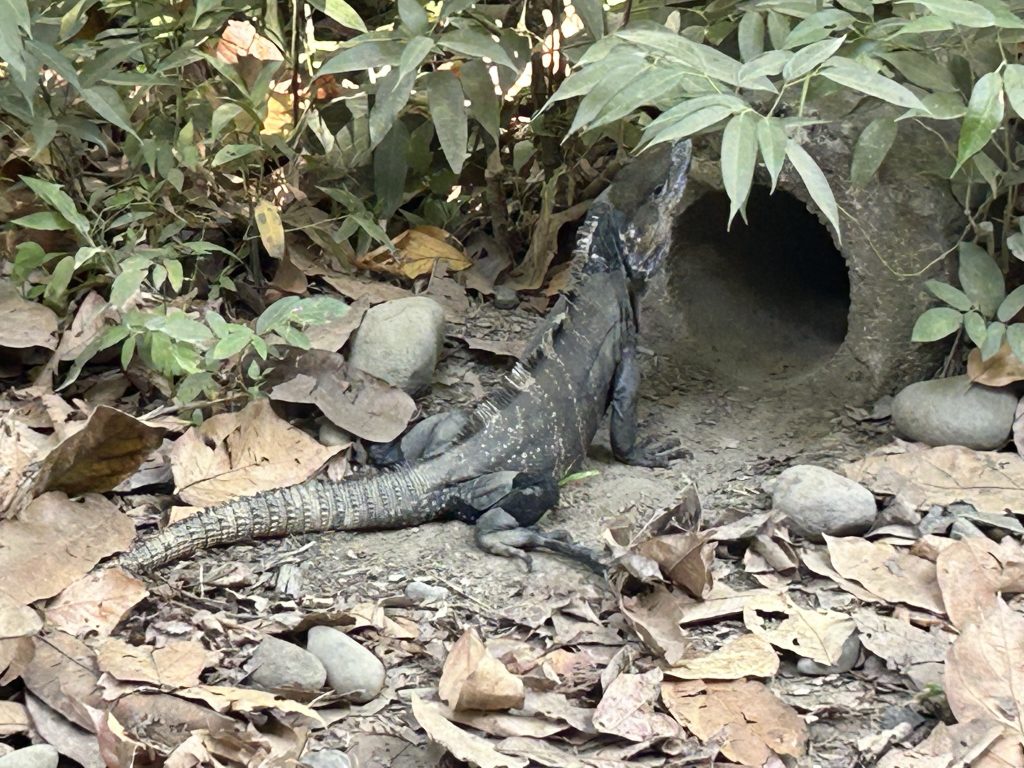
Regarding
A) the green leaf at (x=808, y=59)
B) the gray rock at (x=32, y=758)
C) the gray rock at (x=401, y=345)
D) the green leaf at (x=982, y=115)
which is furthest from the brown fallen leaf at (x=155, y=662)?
the green leaf at (x=982, y=115)

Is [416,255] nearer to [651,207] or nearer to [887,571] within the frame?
[651,207]

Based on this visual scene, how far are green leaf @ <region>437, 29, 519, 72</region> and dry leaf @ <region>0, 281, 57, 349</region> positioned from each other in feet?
5.74

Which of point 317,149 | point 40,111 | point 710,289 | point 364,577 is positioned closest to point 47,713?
point 364,577

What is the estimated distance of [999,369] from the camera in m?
4.09

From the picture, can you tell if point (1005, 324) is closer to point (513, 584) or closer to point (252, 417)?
point (513, 584)

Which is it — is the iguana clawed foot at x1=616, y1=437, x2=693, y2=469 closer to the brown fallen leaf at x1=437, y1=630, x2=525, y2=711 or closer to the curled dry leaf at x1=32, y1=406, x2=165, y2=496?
the brown fallen leaf at x1=437, y1=630, x2=525, y2=711

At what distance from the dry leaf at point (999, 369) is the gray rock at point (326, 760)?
263 cm

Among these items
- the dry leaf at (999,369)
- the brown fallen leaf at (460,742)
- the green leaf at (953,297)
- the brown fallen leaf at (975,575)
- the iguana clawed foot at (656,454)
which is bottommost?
the iguana clawed foot at (656,454)

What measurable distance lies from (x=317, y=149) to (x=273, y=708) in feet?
9.89

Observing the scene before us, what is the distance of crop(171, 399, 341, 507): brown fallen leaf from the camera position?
12.3ft

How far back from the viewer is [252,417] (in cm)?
398

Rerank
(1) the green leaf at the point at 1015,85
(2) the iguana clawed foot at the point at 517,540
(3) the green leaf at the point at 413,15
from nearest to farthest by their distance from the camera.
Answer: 1. (1) the green leaf at the point at 1015,85
2. (2) the iguana clawed foot at the point at 517,540
3. (3) the green leaf at the point at 413,15

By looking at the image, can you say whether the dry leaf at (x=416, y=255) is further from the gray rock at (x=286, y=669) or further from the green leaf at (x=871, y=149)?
the gray rock at (x=286, y=669)

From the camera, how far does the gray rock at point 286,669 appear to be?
2818 millimetres
